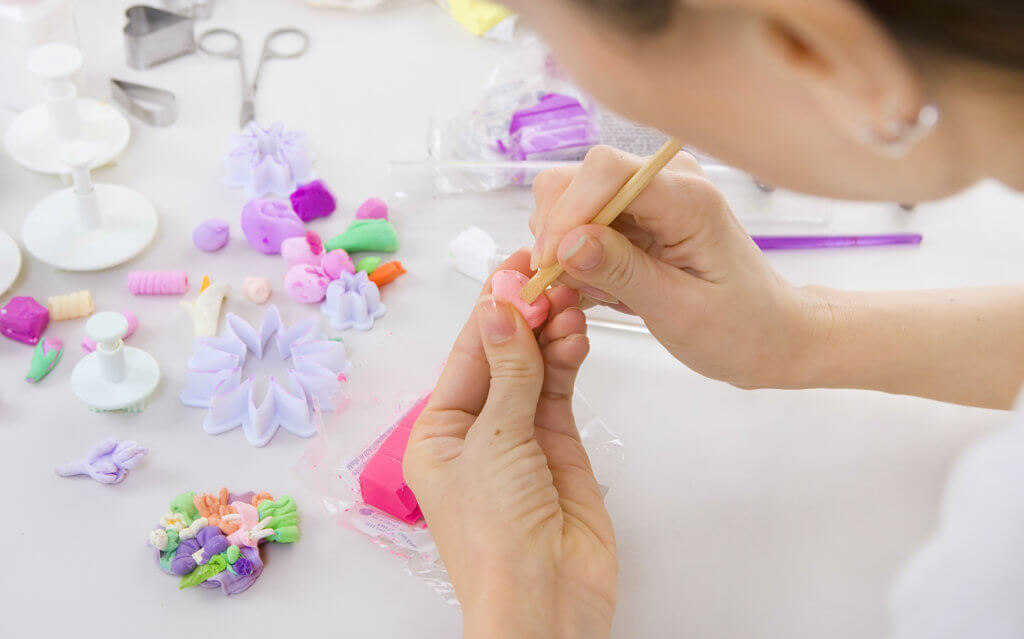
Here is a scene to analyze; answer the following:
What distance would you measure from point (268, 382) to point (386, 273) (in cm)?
16

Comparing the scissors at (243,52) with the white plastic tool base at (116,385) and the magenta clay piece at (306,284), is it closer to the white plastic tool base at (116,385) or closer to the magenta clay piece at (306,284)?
the magenta clay piece at (306,284)

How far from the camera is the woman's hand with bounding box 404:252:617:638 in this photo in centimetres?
65

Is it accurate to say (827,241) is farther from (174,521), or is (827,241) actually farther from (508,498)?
(174,521)

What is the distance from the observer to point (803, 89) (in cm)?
38

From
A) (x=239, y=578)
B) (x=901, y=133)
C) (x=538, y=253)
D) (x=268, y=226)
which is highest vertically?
(x=901, y=133)

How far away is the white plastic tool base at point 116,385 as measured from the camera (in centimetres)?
81

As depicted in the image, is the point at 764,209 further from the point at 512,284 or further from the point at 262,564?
the point at 262,564

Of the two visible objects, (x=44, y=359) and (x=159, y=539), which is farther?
(x=44, y=359)

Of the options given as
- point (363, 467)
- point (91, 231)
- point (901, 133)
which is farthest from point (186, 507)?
point (901, 133)

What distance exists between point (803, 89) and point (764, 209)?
2.23 feet

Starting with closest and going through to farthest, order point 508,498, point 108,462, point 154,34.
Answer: point 508,498
point 108,462
point 154,34

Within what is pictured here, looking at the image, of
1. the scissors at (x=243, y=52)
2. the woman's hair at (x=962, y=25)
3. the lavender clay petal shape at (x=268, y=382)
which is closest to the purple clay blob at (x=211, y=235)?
the lavender clay petal shape at (x=268, y=382)

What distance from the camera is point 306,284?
0.91 m

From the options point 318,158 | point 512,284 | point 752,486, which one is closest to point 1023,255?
point 752,486
